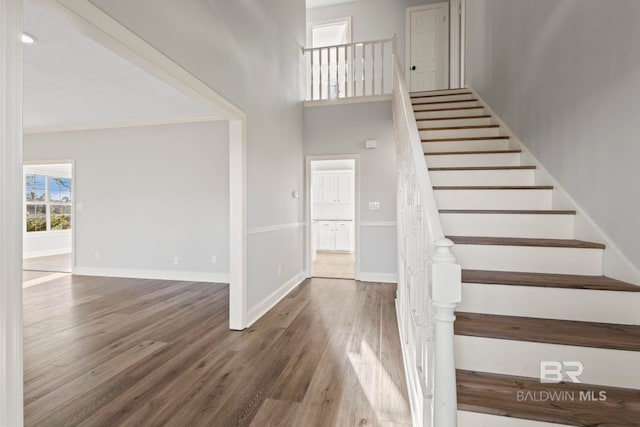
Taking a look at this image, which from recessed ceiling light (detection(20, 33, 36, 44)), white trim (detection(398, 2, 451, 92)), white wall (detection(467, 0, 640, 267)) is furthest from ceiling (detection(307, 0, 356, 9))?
recessed ceiling light (detection(20, 33, 36, 44))

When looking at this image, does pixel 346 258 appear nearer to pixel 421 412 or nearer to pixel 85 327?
pixel 85 327

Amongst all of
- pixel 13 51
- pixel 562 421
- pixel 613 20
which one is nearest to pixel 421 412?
pixel 562 421

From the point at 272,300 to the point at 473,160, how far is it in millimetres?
2745

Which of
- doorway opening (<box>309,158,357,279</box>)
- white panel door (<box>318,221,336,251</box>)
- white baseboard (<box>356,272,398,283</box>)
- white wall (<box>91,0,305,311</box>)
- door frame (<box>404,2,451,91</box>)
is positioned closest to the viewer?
white wall (<box>91,0,305,311</box>)

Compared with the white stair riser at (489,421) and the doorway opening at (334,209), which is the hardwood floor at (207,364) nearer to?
the white stair riser at (489,421)

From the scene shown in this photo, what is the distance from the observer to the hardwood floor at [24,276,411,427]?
1.71 m

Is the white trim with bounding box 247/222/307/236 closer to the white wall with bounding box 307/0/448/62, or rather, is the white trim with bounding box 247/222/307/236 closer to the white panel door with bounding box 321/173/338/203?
the white panel door with bounding box 321/173/338/203

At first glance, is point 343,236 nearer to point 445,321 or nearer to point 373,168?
point 373,168

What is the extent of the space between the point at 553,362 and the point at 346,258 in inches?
223

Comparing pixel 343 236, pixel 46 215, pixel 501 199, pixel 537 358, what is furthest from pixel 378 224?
pixel 46 215

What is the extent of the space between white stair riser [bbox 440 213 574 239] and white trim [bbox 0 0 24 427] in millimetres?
2280

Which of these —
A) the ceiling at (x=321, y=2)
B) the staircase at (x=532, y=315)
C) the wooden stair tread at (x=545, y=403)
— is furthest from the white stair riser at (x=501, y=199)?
the ceiling at (x=321, y=2)

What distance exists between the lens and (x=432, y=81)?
5.90 meters

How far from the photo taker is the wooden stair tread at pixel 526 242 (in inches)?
69.2
